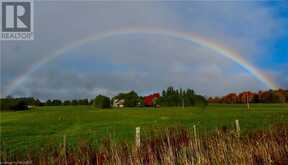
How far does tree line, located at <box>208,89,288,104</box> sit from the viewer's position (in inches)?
2864

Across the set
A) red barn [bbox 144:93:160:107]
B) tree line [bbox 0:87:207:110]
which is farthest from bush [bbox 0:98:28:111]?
red barn [bbox 144:93:160:107]

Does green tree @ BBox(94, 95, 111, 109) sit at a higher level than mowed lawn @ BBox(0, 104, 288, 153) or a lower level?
higher

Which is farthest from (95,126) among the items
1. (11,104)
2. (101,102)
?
(101,102)

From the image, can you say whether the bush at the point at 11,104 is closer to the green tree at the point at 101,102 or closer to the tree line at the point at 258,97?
the green tree at the point at 101,102

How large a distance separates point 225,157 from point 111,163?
208 centimetres

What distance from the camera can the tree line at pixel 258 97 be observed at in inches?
2864

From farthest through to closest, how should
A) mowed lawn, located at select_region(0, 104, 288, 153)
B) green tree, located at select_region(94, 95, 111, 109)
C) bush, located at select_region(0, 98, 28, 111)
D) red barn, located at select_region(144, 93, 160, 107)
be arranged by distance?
1. red barn, located at select_region(144, 93, 160, 107)
2. green tree, located at select_region(94, 95, 111, 109)
3. bush, located at select_region(0, 98, 28, 111)
4. mowed lawn, located at select_region(0, 104, 288, 153)

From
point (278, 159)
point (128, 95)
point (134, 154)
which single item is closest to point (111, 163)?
point (134, 154)

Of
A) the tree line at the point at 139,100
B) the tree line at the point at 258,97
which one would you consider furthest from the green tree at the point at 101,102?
the tree line at the point at 258,97

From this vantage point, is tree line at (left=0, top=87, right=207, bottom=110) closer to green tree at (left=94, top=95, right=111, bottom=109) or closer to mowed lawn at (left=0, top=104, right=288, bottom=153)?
green tree at (left=94, top=95, right=111, bottom=109)

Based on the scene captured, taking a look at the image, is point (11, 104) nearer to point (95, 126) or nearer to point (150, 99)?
point (150, 99)

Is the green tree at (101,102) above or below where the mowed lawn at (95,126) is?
above

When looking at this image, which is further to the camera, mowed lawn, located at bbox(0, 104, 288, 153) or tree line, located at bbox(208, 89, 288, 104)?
tree line, located at bbox(208, 89, 288, 104)

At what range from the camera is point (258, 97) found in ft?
262
